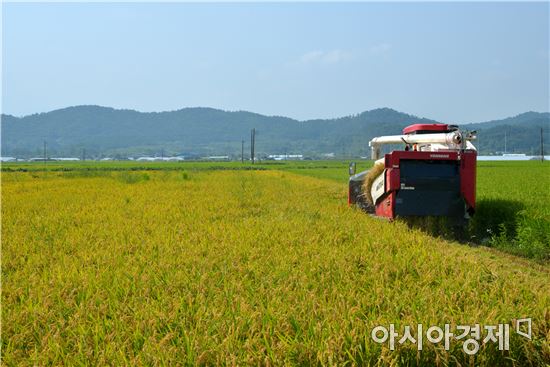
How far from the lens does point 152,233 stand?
764 centimetres

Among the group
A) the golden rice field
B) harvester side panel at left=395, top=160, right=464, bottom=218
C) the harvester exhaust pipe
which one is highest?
the harvester exhaust pipe

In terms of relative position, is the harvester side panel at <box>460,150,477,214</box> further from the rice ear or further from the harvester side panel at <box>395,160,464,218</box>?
the rice ear

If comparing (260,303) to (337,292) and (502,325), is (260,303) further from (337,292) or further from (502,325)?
(502,325)

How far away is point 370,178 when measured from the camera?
11438 mm

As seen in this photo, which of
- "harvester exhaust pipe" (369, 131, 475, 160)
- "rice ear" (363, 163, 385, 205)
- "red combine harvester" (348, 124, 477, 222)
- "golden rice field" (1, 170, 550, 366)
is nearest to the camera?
"golden rice field" (1, 170, 550, 366)

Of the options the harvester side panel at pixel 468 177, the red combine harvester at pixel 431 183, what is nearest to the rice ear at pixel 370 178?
the red combine harvester at pixel 431 183

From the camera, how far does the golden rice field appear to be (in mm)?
3039

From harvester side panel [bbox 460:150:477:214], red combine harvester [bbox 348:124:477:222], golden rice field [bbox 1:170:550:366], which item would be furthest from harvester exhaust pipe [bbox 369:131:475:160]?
golden rice field [bbox 1:170:550:366]

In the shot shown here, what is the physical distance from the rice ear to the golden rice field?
3.77 metres

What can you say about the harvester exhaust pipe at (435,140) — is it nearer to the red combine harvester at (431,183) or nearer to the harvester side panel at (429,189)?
the red combine harvester at (431,183)

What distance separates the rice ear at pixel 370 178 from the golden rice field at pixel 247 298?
3.77 metres

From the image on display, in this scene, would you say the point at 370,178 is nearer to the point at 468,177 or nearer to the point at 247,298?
the point at 468,177

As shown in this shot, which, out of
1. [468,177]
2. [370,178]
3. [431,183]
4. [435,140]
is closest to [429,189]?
[431,183]

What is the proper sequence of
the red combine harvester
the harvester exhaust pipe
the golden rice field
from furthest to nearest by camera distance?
the harvester exhaust pipe
the red combine harvester
the golden rice field
